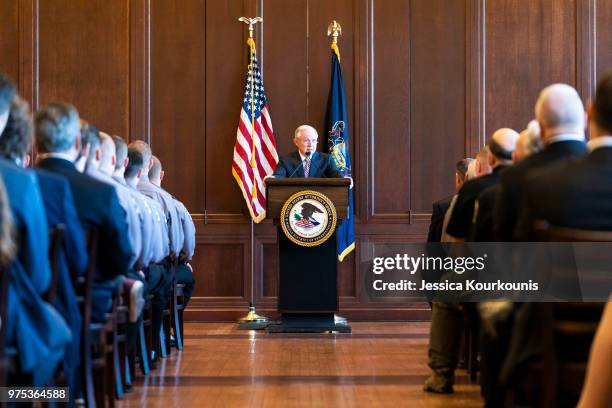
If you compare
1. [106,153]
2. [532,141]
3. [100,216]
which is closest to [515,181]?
[532,141]

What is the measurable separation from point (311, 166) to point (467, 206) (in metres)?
4.38

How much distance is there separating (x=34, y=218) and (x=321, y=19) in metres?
7.35

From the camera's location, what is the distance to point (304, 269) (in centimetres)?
838

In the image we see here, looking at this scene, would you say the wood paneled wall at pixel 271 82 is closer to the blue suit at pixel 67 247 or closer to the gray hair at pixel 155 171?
the gray hair at pixel 155 171

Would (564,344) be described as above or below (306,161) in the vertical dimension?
below

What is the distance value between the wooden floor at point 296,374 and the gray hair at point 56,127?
5.06 feet

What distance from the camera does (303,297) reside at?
8.42 m

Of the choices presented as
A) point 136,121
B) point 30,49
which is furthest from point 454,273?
point 30,49

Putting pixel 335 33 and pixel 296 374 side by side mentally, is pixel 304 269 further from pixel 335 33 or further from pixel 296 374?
pixel 335 33

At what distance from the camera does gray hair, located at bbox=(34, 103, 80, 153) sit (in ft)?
13.2

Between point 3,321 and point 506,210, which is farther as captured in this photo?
point 506,210

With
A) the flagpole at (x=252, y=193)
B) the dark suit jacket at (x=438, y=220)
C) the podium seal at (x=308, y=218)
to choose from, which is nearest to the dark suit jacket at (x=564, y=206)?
the dark suit jacket at (x=438, y=220)

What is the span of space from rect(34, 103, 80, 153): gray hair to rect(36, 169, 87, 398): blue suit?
35 cm

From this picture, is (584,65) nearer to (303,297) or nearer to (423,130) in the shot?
(423,130)
